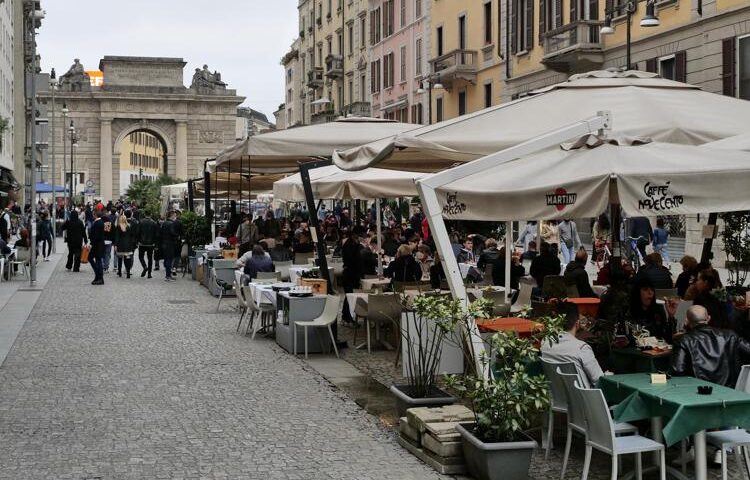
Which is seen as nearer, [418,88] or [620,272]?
[620,272]

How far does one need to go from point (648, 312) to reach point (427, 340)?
2.19 metres

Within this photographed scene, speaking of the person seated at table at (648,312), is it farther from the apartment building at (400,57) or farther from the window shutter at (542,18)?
the apartment building at (400,57)

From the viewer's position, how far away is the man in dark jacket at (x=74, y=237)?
94.9ft

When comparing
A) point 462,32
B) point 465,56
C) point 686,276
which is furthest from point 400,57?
point 686,276

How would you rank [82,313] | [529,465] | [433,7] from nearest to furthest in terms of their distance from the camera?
[529,465]
[82,313]
[433,7]

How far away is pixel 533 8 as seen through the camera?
39031 millimetres

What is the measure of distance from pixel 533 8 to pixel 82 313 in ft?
80.2

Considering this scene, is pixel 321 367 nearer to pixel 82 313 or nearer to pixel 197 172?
pixel 82 313

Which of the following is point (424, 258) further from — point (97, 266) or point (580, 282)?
point (97, 266)

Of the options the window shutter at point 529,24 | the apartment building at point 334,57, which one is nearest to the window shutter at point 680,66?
the window shutter at point 529,24

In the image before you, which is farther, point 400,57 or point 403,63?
point 400,57

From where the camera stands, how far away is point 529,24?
129ft

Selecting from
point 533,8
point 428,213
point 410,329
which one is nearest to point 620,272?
point 410,329

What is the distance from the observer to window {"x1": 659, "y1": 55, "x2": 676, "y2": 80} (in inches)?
1193
